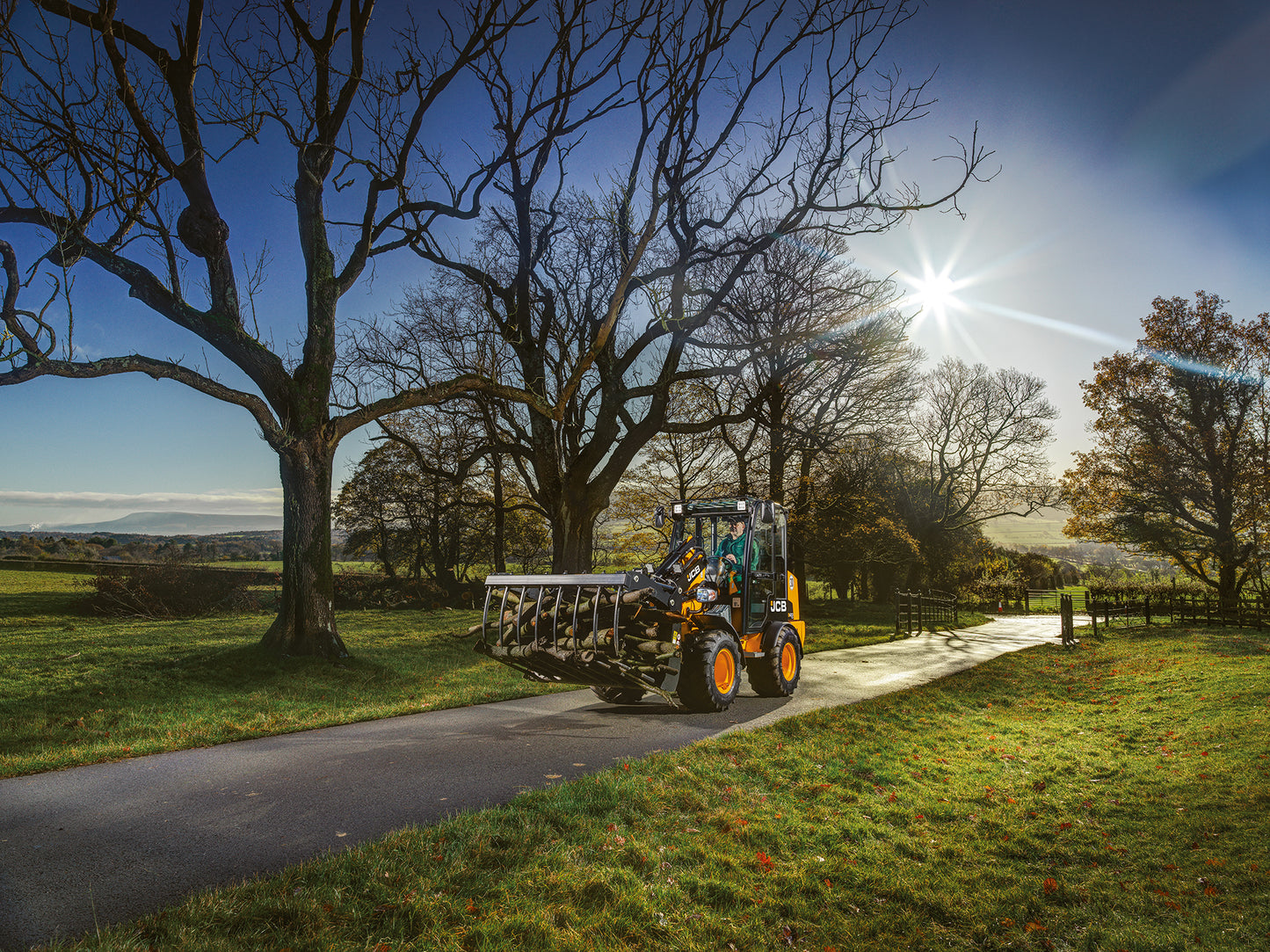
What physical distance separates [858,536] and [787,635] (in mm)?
21396

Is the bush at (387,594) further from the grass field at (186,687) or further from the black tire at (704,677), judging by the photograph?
the black tire at (704,677)

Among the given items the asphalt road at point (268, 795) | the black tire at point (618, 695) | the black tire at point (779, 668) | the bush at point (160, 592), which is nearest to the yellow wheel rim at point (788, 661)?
the black tire at point (779, 668)

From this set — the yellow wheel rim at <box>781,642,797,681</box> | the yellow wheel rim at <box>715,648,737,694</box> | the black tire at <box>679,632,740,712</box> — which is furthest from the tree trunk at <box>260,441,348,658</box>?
the yellow wheel rim at <box>781,642,797,681</box>

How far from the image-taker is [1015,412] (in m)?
36.4

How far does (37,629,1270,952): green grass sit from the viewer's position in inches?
151

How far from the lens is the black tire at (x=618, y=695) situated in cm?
1019

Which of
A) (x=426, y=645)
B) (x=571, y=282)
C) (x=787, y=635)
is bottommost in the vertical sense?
(x=426, y=645)

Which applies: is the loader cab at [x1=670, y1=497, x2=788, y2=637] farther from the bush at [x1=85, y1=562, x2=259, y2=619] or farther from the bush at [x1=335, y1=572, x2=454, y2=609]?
the bush at [x1=335, y1=572, x2=454, y2=609]

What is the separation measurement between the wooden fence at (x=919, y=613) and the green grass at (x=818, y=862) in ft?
51.0

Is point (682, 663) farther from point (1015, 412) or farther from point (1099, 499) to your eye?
point (1015, 412)

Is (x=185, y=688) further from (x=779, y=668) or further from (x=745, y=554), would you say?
(x=779, y=668)

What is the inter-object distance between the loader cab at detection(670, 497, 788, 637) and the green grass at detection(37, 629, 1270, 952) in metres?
1.68

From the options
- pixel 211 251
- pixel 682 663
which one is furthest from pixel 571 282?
pixel 682 663

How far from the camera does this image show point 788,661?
1090 centimetres
